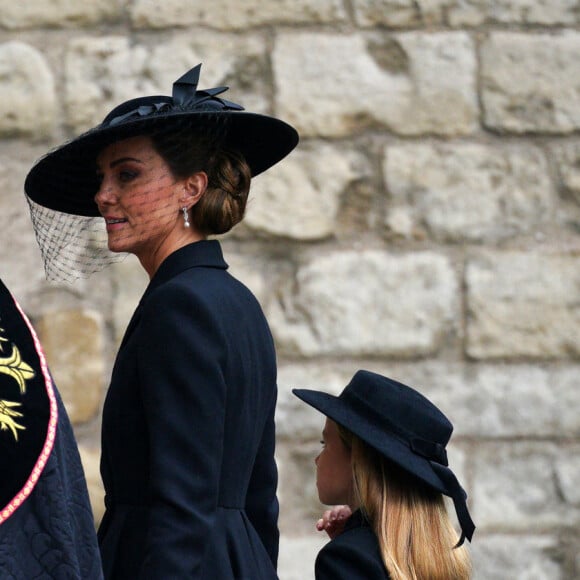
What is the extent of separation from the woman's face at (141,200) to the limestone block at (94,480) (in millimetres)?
1309

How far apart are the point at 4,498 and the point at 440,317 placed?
7.24ft

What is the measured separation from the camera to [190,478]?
2143 millimetres

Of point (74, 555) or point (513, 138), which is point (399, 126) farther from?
point (74, 555)

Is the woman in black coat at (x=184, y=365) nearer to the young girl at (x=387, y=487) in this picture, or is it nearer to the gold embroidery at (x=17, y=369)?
the young girl at (x=387, y=487)

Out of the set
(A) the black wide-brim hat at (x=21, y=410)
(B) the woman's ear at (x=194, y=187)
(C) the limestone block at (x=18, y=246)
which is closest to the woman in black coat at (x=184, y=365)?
(B) the woman's ear at (x=194, y=187)

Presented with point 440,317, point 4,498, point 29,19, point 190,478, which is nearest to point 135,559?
point 190,478

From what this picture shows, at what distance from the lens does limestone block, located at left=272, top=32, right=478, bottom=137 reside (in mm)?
3654

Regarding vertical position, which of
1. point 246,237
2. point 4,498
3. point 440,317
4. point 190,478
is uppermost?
point 4,498

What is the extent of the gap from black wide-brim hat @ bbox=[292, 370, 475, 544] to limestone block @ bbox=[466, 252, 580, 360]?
1.12m

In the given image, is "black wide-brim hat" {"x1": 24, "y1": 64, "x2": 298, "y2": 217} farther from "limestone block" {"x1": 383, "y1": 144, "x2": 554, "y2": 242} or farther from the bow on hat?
"limestone block" {"x1": 383, "y1": 144, "x2": 554, "y2": 242}

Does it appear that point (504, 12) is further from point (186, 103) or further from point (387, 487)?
point (387, 487)

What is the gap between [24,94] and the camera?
3.61 m

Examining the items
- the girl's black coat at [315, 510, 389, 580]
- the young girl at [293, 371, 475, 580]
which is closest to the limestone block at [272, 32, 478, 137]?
the young girl at [293, 371, 475, 580]

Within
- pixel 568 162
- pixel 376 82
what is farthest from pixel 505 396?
pixel 376 82
